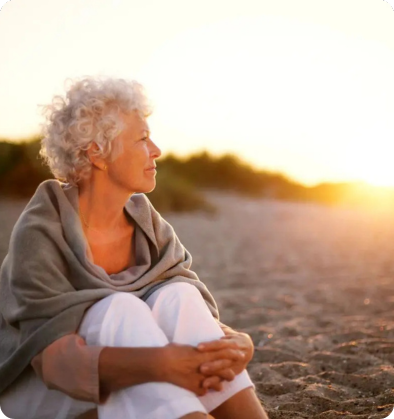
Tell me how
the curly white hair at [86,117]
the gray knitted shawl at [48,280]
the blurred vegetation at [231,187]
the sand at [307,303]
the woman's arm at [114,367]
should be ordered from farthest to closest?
the blurred vegetation at [231,187] → the sand at [307,303] → the curly white hair at [86,117] → the gray knitted shawl at [48,280] → the woman's arm at [114,367]

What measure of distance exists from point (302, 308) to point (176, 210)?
26.8ft

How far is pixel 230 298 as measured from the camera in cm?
517

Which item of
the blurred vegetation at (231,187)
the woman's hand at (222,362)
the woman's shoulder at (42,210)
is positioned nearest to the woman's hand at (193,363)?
the woman's hand at (222,362)

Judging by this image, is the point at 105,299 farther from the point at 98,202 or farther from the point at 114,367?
the point at 98,202

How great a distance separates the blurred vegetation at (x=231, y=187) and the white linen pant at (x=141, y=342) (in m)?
10.5

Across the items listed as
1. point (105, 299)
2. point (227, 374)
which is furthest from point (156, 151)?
point (227, 374)

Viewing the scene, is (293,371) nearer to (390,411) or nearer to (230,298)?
(390,411)

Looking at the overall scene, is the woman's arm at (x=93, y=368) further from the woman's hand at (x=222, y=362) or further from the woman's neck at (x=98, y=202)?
the woman's neck at (x=98, y=202)

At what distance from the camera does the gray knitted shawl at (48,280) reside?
76.9 inches

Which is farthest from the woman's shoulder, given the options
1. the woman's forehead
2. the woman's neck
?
the woman's forehead

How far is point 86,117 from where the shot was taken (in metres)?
2.17

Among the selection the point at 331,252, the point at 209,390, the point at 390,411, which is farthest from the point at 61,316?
the point at 331,252

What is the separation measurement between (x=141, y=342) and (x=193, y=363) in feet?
0.53

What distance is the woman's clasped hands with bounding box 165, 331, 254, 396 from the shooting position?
1811 millimetres
